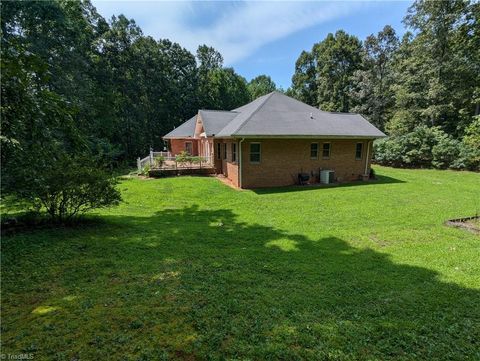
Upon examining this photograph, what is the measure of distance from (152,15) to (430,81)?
2499 cm

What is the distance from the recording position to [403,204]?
10141 mm

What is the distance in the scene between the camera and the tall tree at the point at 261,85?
5728 centimetres

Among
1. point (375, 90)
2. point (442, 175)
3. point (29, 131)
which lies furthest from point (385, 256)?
point (375, 90)

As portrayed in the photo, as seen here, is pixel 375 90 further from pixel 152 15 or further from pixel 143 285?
pixel 143 285

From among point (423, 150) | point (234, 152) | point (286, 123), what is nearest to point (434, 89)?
point (423, 150)

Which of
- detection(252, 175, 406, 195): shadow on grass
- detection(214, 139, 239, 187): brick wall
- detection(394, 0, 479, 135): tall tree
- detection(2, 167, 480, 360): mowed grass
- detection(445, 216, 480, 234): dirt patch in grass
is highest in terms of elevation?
detection(394, 0, 479, 135): tall tree

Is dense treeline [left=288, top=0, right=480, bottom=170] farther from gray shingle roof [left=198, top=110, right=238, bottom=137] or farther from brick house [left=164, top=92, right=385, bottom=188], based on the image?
gray shingle roof [left=198, top=110, right=238, bottom=137]

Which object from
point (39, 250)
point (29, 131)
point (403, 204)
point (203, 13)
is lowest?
point (403, 204)

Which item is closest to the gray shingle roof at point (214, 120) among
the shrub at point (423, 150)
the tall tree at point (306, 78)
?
the shrub at point (423, 150)

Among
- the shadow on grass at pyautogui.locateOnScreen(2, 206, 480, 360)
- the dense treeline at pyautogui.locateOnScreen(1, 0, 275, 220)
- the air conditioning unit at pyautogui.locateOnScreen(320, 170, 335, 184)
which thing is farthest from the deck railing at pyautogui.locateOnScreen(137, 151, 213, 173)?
the shadow on grass at pyautogui.locateOnScreen(2, 206, 480, 360)

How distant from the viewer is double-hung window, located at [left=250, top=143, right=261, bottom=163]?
44.3ft

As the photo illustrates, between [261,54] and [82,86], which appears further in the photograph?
[261,54]

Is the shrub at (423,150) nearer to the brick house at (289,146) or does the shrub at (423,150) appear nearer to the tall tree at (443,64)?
the tall tree at (443,64)

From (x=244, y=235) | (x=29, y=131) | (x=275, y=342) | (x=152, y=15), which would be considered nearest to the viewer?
(x=275, y=342)
